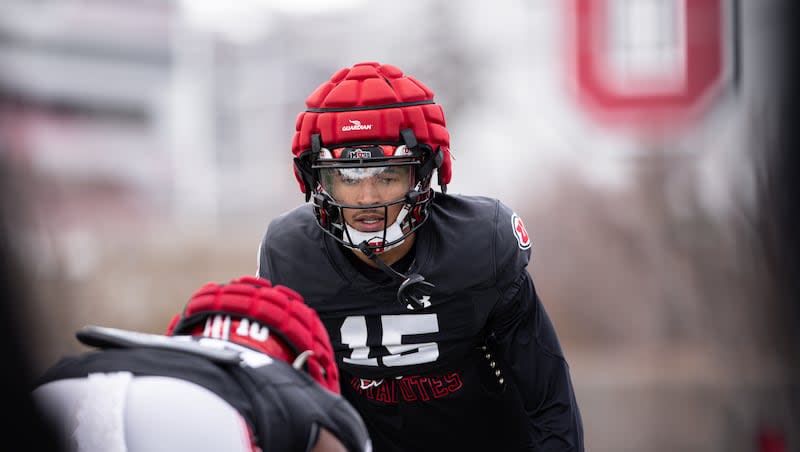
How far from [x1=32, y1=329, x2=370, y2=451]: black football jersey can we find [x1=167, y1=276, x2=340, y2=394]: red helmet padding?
104 millimetres

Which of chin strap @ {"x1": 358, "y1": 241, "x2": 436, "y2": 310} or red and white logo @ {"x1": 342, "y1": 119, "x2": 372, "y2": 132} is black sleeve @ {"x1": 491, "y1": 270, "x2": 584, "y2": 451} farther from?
red and white logo @ {"x1": 342, "y1": 119, "x2": 372, "y2": 132}

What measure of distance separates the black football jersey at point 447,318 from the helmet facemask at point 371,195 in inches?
4.4

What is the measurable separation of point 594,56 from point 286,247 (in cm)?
525

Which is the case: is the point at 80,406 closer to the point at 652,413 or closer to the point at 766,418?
the point at 766,418

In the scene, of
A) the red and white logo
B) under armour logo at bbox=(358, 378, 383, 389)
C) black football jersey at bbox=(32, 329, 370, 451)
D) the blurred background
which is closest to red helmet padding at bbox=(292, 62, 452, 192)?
the red and white logo

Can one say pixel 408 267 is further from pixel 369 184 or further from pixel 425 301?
pixel 369 184

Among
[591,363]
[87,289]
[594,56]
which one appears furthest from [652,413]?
[87,289]

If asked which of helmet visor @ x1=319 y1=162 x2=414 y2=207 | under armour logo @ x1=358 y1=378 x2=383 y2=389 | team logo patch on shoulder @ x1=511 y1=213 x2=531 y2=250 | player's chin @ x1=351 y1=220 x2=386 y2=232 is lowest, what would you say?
under armour logo @ x1=358 y1=378 x2=383 y2=389

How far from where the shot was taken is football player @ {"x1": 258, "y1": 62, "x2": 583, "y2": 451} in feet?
7.88

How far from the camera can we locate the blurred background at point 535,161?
587 centimetres

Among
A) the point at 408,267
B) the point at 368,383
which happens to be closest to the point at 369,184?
the point at 408,267

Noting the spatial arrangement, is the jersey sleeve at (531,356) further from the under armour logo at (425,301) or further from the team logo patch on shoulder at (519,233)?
the under armour logo at (425,301)

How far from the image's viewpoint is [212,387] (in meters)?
1.32

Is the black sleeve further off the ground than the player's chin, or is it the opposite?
the player's chin
